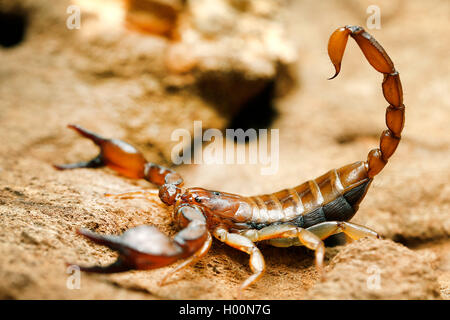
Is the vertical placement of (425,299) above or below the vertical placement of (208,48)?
below

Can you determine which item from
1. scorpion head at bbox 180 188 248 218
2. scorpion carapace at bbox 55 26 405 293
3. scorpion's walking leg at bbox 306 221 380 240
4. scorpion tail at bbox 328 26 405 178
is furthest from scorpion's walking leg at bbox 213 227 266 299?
scorpion tail at bbox 328 26 405 178

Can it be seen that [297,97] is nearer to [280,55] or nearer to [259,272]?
[280,55]

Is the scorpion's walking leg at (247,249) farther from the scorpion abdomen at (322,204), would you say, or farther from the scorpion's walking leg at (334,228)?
the scorpion's walking leg at (334,228)

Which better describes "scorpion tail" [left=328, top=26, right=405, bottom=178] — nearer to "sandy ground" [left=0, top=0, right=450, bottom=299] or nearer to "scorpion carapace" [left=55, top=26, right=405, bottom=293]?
"scorpion carapace" [left=55, top=26, right=405, bottom=293]

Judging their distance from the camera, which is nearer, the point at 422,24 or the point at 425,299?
the point at 425,299

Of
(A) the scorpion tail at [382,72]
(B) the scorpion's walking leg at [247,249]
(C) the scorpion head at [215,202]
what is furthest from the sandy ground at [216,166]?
(A) the scorpion tail at [382,72]

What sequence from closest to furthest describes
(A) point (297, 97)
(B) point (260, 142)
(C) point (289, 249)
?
(C) point (289, 249)
(B) point (260, 142)
(A) point (297, 97)

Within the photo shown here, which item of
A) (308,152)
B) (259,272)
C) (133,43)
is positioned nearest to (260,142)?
(308,152)
